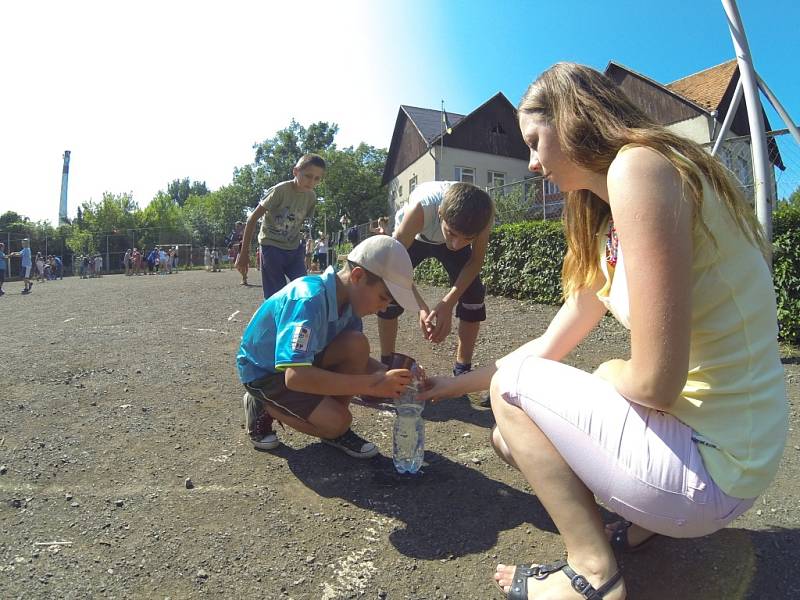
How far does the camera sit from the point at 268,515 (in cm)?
227

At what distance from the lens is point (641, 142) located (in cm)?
144

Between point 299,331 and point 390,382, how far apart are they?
0.45 metres

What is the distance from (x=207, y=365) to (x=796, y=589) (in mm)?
4317

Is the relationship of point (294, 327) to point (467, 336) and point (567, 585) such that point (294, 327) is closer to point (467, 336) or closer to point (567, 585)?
point (567, 585)

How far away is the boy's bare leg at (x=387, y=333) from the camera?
3.98m

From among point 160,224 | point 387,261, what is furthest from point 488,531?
point 160,224

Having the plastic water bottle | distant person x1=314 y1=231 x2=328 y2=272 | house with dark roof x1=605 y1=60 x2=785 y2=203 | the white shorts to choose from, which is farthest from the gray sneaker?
distant person x1=314 y1=231 x2=328 y2=272

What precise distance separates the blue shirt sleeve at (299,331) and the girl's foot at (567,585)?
1.22m

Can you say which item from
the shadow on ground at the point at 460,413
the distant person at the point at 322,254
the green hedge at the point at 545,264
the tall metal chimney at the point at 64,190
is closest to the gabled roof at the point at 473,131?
the distant person at the point at 322,254

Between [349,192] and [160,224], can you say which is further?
[160,224]

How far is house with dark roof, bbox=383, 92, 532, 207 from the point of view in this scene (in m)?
30.7

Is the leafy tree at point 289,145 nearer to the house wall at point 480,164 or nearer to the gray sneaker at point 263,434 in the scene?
the house wall at point 480,164

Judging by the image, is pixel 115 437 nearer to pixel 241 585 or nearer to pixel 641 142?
pixel 241 585

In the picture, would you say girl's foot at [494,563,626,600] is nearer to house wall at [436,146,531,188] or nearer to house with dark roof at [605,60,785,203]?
house with dark roof at [605,60,785,203]
